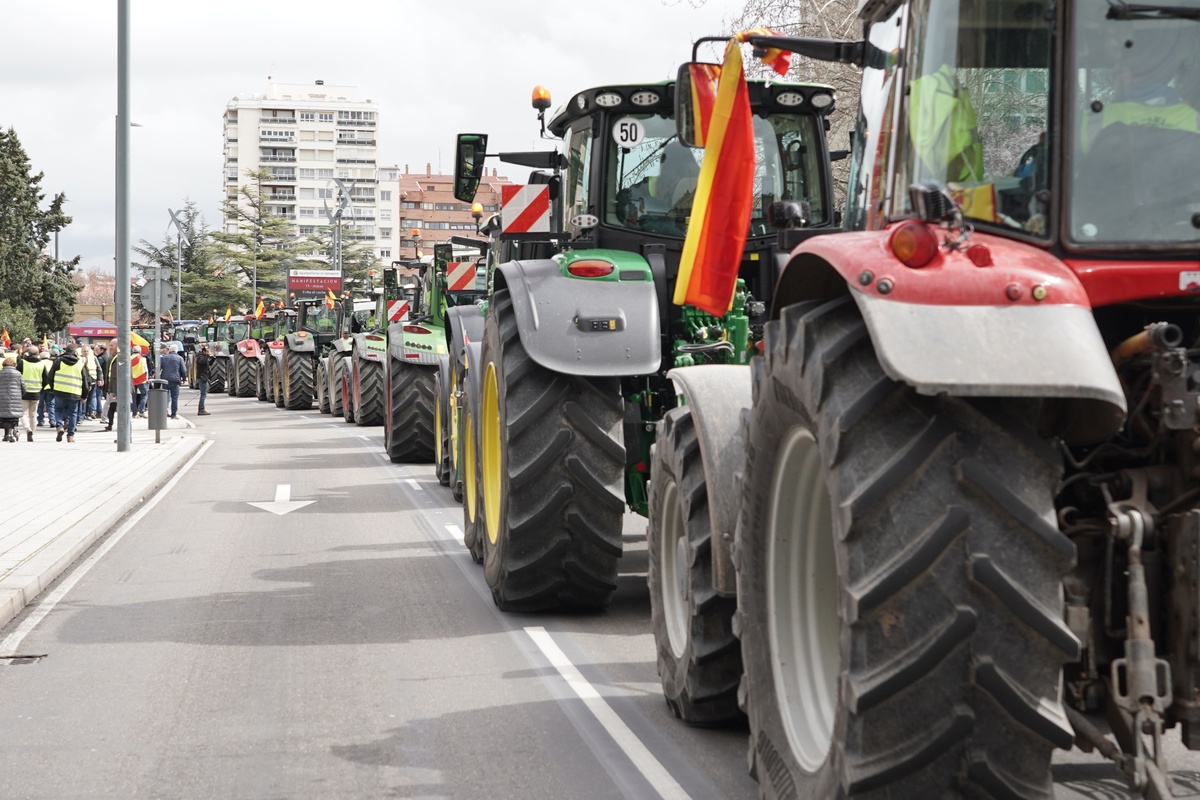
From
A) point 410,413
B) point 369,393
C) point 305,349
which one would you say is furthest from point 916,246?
point 305,349

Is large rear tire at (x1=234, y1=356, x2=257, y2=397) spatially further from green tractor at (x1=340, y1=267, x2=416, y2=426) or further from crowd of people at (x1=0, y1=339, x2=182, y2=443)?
green tractor at (x1=340, y1=267, x2=416, y2=426)

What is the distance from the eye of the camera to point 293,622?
8.73 m

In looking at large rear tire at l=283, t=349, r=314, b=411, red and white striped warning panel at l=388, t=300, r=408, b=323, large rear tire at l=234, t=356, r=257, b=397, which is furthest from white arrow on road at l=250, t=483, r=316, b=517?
large rear tire at l=234, t=356, r=257, b=397

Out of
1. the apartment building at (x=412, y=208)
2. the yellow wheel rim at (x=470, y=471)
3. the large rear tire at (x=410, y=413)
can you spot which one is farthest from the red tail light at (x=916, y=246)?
the apartment building at (x=412, y=208)

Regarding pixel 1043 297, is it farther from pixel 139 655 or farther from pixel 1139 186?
pixel 139 655

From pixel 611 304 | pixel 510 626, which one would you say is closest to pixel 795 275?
pixel 611 304

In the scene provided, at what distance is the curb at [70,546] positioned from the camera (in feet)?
30.7

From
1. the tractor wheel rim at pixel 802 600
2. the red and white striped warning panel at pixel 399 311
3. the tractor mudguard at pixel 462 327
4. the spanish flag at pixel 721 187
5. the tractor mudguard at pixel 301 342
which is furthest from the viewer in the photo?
the tractor mudguard at pixel 301 342

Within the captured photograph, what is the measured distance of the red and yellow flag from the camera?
559cm

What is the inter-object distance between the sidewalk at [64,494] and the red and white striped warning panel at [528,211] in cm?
387

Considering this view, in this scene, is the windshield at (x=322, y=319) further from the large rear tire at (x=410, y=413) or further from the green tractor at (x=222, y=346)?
the large rear tire at (x=410, y=413)

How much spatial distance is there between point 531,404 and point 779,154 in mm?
2423

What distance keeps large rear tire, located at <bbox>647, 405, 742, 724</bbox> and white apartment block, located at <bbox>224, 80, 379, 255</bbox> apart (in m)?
160

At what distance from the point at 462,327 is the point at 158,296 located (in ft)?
53.1
